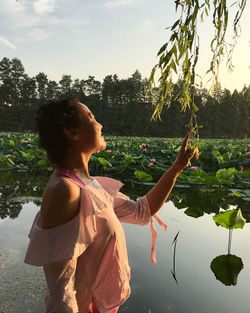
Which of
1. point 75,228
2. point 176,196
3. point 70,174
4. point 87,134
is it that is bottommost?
point 176,196

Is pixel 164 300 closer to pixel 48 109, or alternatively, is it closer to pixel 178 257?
pixel 178 257

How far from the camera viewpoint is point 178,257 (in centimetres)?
206

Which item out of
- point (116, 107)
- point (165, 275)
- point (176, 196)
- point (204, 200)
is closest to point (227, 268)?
point (165, 275)

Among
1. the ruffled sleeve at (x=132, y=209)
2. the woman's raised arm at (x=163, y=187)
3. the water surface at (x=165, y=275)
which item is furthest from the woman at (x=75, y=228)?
the water surface at (x=165, y=275)

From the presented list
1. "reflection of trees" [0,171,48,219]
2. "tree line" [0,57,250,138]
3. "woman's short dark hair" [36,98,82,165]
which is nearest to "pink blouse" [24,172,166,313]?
"woman's short dark hair" [36,98,82,165]

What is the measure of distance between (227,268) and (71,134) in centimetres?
141

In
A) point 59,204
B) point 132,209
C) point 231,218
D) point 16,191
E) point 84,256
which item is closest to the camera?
point 59,204

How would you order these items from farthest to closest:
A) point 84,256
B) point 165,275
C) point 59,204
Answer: point 165,275
point 84,256
point 59,204

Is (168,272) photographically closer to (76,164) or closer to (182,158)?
(182,158)

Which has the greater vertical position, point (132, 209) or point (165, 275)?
point (132, 209)

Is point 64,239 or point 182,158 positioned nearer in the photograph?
point 64,239

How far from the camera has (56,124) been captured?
3.28 ft

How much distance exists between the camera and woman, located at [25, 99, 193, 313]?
0.89 meters

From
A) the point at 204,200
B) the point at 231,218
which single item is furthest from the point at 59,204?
the point at 204,200
